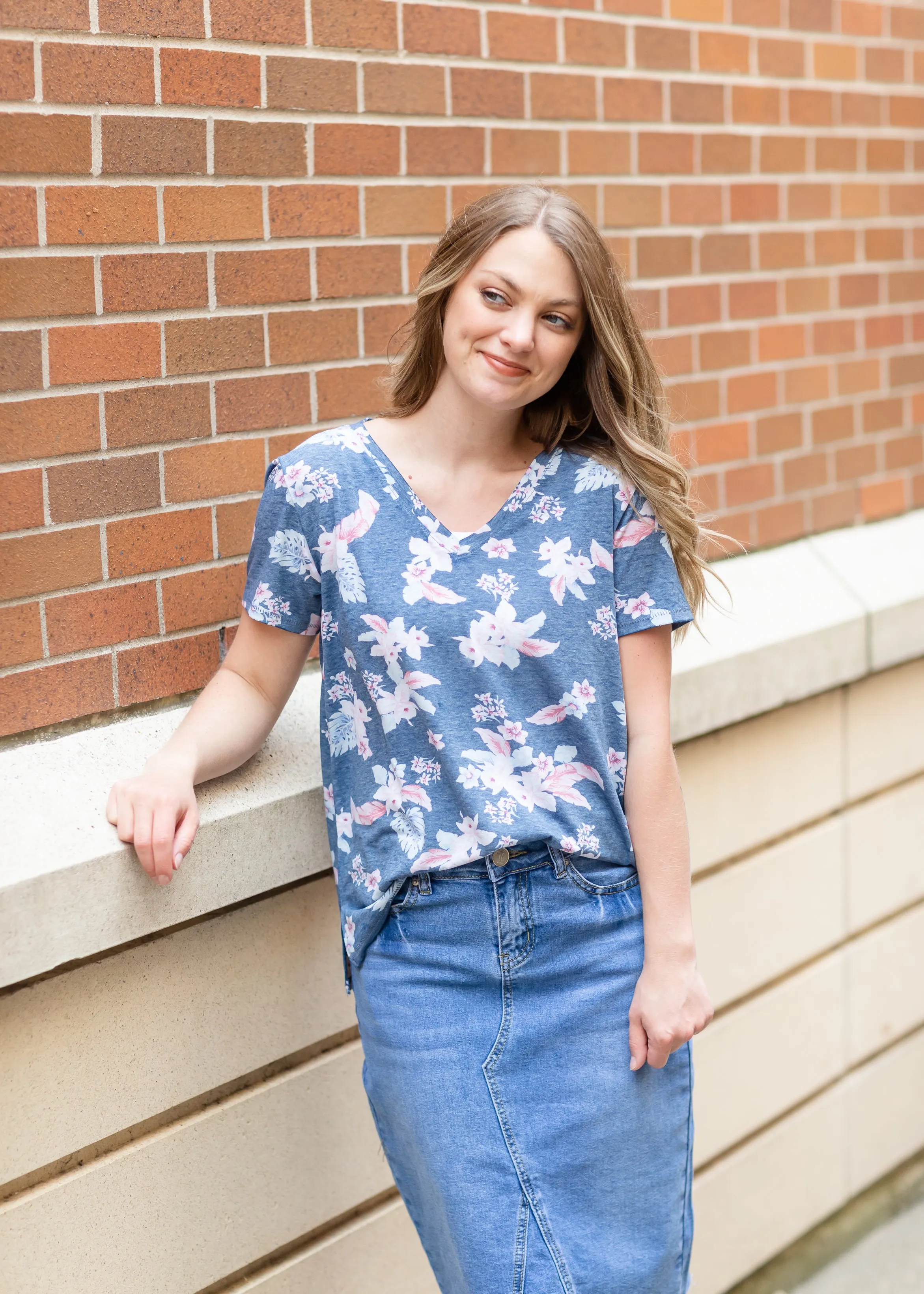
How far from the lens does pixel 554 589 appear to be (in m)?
1.96

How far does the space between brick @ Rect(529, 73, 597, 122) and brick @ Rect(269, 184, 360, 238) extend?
0.53 metres

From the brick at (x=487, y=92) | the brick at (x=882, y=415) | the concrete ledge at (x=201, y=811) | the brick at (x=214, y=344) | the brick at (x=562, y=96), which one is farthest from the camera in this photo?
the brick at (x=882, y=415)

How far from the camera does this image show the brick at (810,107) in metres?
3.34

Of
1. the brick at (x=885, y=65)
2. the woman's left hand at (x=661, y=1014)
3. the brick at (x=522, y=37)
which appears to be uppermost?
the brick at (x=885, y=65)

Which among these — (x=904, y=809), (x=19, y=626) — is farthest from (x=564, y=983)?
(x=904, y=809)

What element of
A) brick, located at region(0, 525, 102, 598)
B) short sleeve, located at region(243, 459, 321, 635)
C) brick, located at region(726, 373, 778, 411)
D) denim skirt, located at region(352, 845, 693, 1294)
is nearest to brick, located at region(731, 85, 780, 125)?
brick, located at region(726, 373, 778, 411)

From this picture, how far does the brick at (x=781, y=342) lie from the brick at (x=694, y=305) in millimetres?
168

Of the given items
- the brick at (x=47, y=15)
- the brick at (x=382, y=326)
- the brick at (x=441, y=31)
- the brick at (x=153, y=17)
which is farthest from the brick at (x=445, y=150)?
the brick at (x=47, y=15)

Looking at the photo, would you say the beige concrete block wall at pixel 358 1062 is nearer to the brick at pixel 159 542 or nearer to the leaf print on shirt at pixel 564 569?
the brick at pixel 159 542

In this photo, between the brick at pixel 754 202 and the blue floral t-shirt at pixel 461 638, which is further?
the brick at pixel 754 202

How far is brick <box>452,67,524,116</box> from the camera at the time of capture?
8.60ft

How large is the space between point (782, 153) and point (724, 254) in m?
0.33

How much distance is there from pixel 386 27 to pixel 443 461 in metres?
0.93

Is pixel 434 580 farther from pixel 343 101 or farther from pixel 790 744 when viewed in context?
pixel 790 744
